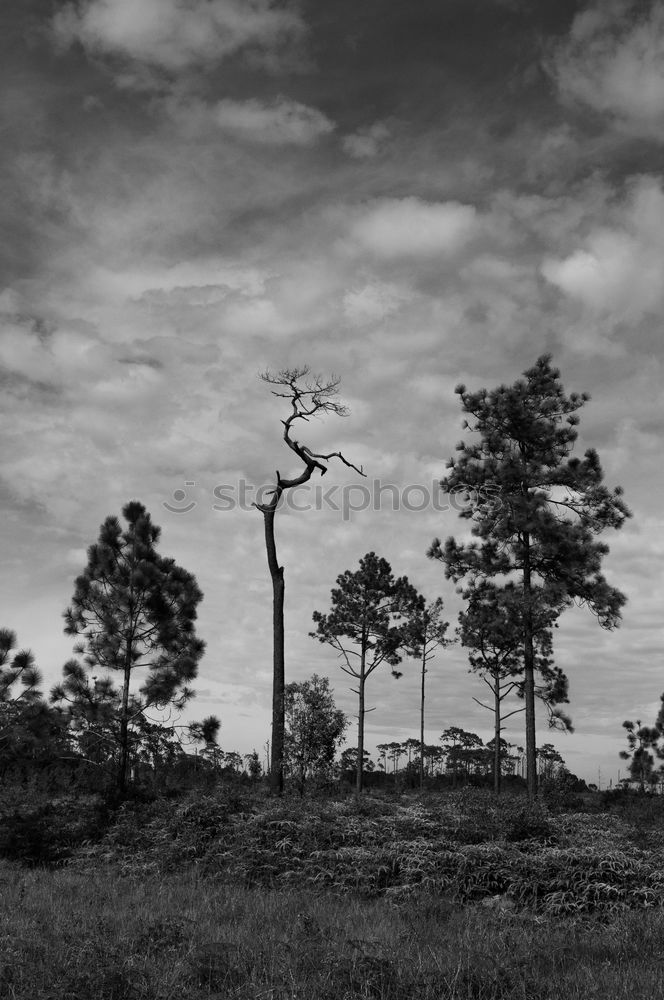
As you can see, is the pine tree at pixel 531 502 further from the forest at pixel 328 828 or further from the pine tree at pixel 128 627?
the pine tree at pixel 128 627

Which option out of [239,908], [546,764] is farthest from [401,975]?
[546,764]

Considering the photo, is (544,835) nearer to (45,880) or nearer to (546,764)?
(45,880)

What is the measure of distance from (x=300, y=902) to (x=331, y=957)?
352 centimetres

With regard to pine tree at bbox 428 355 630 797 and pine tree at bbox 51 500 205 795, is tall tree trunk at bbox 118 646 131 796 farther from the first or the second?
pine tree at bbox 428 355 630 797

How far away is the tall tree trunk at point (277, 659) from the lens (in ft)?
82.1

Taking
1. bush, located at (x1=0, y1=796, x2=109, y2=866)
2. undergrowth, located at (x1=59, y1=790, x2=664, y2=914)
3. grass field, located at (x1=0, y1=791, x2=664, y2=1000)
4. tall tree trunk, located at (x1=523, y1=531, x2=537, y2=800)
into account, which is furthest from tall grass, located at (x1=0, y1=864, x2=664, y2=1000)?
tall tree trunk, located at (x1=523, y1=531, x2=537, y2=800)

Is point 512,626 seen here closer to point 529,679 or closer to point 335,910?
point 529,679

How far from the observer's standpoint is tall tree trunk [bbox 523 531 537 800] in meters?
26.3

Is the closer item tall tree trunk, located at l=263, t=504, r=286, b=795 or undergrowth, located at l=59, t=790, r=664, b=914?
undergrowth, located at l=59, t=790, r=664, b=914

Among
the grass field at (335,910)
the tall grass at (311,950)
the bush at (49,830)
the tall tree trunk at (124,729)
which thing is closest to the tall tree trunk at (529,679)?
the grass field at (335,910)

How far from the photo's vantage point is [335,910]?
8992 millimetres

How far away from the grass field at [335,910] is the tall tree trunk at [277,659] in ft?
29.6

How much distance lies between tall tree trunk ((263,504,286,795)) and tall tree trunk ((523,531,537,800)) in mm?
7850

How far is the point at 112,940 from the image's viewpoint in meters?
7.20
